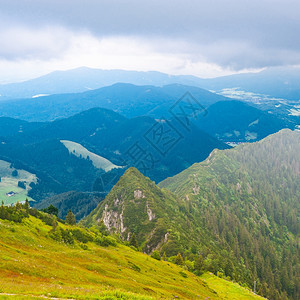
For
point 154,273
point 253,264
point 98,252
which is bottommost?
point 253,264

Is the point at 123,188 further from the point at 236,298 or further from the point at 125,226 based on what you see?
the point at 236,298

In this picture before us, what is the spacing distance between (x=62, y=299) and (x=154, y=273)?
1843 inches

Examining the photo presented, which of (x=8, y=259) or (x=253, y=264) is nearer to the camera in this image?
(x=8, y=259)

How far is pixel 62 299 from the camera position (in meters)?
29.2

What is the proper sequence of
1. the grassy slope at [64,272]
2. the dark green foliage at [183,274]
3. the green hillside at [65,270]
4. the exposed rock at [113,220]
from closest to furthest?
the grassy slope at [64,272], the green hillside at [65,270], the dark green foliage at [183,274], the exposed rock at [113,220]

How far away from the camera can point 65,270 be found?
148ft

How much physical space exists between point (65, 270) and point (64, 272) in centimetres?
151

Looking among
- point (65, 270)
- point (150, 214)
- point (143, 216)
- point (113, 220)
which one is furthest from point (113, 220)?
point (65, 270)

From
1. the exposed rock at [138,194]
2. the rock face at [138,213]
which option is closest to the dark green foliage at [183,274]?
the rock face at [138,213]

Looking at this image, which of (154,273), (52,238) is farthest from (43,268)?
(154,273)

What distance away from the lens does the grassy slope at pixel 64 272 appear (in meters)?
31.5

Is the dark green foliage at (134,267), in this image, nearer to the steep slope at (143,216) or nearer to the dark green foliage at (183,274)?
the dark green foliage at (183,274)

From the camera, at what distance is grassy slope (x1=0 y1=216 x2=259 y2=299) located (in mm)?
31500

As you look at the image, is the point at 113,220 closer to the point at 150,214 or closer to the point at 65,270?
the point at 150,214
